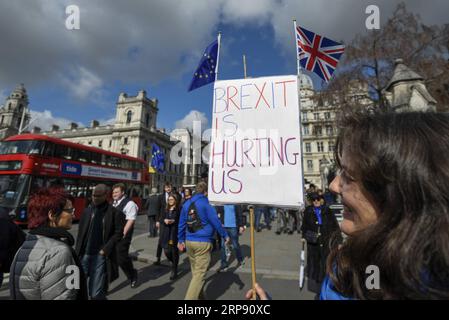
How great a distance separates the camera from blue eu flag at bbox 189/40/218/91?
3.79 m

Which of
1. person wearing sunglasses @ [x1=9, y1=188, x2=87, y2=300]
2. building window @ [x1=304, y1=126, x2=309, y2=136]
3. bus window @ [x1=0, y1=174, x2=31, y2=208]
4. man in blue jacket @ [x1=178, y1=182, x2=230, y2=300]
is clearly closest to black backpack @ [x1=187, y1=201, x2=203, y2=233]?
man in blue jacket @ [x1=178, y1=182, x2=230, y2=300]

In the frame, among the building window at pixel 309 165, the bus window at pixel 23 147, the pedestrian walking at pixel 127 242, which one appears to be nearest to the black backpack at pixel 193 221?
the pedestrian walking at pixel 127 242

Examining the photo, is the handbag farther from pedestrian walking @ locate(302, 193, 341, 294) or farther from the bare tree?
the bare tree

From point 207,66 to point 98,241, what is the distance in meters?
3.10

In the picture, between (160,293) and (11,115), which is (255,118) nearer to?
(160,293)

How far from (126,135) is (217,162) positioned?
54805 millimetres

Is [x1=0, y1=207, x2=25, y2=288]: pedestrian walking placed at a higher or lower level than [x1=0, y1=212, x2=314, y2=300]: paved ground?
higher

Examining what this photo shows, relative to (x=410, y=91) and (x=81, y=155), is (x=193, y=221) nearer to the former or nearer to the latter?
(x=410, y=91)

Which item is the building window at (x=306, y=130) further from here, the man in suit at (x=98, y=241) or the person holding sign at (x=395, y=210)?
the person holding sign at (x=395, y=210)

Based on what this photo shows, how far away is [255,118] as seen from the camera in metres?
2.36

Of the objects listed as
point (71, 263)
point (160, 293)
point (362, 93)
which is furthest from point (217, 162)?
point (362, 93)

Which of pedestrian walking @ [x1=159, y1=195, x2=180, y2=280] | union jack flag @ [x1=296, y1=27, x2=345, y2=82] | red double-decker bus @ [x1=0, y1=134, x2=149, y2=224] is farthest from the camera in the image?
red double-decker bus @ [x1=0, y1=134, x2=149, y2=224]

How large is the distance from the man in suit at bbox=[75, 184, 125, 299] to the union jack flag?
3.87 metres

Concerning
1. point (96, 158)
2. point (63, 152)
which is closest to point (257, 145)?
point (63, 152)
